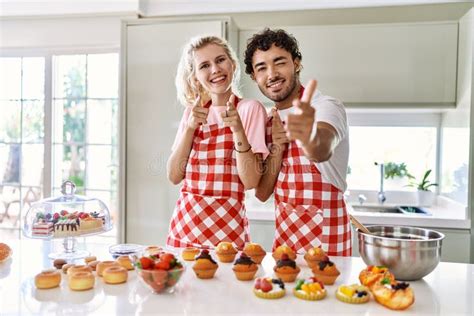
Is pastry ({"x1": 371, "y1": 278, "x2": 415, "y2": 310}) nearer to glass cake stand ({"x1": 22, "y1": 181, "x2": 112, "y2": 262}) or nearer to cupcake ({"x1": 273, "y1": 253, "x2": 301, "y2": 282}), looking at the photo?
cupcake ({"x1": 273, "y1": 253, "x2": 301, "y2": 282})

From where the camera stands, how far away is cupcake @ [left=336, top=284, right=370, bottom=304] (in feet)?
3.19

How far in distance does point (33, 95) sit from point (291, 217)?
8.55ft

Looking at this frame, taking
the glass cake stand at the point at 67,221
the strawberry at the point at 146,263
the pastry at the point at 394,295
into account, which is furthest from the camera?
the glass cake stand at the point at 67,221

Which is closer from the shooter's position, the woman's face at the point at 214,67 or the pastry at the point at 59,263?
the pastry at the point at 59,263

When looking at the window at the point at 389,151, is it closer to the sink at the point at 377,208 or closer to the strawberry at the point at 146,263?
the sink at the point at 377,208

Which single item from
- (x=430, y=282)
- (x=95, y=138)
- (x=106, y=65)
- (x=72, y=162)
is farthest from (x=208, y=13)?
(x=430, y=282)

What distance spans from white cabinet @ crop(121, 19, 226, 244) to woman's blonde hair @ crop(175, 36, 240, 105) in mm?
810

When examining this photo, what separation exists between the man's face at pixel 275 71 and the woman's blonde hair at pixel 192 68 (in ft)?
0.58

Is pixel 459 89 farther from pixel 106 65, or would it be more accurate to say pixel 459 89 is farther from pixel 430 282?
pixel 106 65

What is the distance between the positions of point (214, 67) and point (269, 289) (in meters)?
0.88

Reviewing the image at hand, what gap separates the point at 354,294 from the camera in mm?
982

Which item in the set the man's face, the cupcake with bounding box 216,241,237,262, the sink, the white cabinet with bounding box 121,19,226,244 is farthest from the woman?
the sink

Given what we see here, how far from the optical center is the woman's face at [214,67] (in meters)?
1.60


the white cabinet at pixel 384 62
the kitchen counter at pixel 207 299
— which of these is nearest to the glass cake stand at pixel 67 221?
the kitchen counter at pixel 207 299
